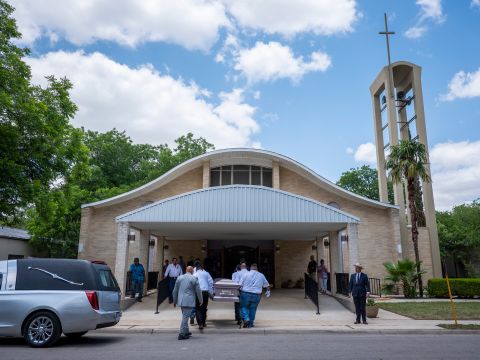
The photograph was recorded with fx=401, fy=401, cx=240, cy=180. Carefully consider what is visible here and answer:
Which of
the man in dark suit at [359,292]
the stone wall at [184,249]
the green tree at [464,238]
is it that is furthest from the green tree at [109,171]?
the green tree at [464,238]

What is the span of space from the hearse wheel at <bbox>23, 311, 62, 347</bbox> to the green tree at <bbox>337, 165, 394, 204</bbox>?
4893cm

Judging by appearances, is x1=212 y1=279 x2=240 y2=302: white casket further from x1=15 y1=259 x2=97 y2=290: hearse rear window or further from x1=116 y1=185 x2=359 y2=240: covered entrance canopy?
x1=15 y1=259 x2=97 y2=290: hearse rear window

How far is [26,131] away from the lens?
1398 centimetres

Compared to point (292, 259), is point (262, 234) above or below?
above

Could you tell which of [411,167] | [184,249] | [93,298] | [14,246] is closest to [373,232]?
[411,167]

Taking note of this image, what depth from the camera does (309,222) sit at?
47.8 ft

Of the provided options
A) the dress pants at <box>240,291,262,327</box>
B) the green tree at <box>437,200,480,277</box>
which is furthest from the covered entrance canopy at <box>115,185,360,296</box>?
the green tree at <box>437,200,480,277</box>

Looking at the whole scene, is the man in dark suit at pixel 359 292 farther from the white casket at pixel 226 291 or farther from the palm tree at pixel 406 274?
the palm tree at pixel 406 274

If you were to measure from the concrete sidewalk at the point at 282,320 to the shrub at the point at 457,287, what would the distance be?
605 cm

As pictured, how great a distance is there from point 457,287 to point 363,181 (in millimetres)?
35787

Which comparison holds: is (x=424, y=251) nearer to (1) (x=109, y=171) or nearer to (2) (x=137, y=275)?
(2) (x=137, y=275)

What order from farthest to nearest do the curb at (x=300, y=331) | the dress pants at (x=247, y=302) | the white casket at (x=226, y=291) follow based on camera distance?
1. the white casket at (x=226, y=291)
2. the dress pants at (x=247, y=302)
3. the curb at (x=300, y=331)

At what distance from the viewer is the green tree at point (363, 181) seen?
2092 inches

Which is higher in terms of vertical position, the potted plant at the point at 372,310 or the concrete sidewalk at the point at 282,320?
the potted plant at the point at 372,310
